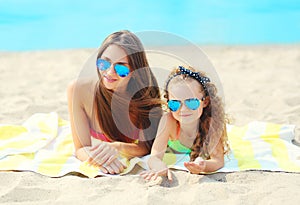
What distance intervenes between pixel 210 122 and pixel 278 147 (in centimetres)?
54

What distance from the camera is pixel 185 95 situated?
2.03 metres

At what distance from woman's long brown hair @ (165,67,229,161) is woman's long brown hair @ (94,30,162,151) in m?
0.14

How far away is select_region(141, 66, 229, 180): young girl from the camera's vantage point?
2.03m

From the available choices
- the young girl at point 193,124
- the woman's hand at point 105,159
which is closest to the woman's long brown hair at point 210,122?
the young girl at point 193,124

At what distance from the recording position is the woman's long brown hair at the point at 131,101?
2.14 meters

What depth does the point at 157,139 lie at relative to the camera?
2.14 metres

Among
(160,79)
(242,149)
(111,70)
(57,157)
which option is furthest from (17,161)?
(242,149)

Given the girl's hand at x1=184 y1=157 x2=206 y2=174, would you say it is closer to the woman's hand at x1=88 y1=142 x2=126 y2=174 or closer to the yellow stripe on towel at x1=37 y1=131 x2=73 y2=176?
the woman's hand at x1=88 y1=142 x2=126 y2=174

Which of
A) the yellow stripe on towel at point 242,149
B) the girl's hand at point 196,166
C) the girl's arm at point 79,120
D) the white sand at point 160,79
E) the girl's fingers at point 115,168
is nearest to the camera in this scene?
the white sand at point 160,79

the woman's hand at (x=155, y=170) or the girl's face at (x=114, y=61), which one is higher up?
the girl's face at (x=114, y=61)

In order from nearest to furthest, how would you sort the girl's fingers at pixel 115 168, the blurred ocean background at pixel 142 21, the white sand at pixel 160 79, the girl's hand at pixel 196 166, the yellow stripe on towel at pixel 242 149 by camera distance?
the white sand at pixel 160 79 < the girl's hand at pixel 196 166 < the girl's fingers at pixel 115 168 < the yellow stripe on towel at pixel 242 149 < the blurred ocean background at pixel 142 21

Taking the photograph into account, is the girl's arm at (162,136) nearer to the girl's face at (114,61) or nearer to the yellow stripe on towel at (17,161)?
the girl's face at (114,61)

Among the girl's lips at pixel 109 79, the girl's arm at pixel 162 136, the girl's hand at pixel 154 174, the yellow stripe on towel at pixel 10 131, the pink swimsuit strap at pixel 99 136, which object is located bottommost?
the yellow stripe on towel at pixel 10 131

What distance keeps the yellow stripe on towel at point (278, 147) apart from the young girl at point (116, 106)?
625 mm
